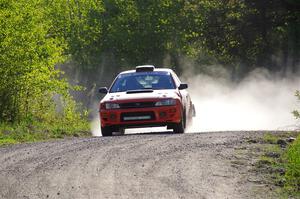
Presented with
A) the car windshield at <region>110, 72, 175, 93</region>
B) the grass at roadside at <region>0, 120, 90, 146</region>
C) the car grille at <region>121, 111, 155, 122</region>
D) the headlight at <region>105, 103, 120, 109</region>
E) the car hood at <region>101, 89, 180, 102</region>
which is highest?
the car windshield at <region>110, 72, 175, 93</region>

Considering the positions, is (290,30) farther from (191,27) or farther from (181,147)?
(181,147)

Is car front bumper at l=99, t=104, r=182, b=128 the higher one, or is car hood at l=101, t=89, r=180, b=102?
car hood at l=101, t=89, r=180, b=102

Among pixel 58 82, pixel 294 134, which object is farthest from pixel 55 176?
pixel 58 82

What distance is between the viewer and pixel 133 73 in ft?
70.7

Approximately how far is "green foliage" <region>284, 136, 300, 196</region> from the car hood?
21.3 feet

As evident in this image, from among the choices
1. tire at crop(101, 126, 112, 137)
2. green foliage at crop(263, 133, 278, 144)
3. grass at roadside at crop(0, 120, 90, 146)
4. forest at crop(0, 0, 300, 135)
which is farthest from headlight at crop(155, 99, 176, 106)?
forest at crop(0, 0, 300, 135)

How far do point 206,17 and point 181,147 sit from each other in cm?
3624

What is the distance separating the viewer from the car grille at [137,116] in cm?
1945

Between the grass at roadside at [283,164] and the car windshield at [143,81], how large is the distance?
18.0ft

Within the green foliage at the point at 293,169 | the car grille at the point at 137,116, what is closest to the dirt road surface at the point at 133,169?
the green foliage at the point at 293,169

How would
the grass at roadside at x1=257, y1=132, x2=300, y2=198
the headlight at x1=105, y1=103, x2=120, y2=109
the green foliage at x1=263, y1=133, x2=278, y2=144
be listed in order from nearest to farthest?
the grass at roadside at x1=257, y1=132, x2=300, y2=198 < the green foliage at x1=263, y1=133, x2=278, y2=144 < the headlight at x1=105, y1=103, x2=120, y2=109

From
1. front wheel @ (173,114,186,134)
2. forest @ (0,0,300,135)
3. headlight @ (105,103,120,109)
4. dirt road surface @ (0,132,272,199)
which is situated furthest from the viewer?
forest @ (0,0,300,135)

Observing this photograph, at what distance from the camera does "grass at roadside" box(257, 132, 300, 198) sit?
1012 centimetres

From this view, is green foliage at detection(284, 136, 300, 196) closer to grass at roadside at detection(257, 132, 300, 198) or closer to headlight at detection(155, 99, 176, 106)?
grass at roadside at detection(257, 132, 300, 198)
